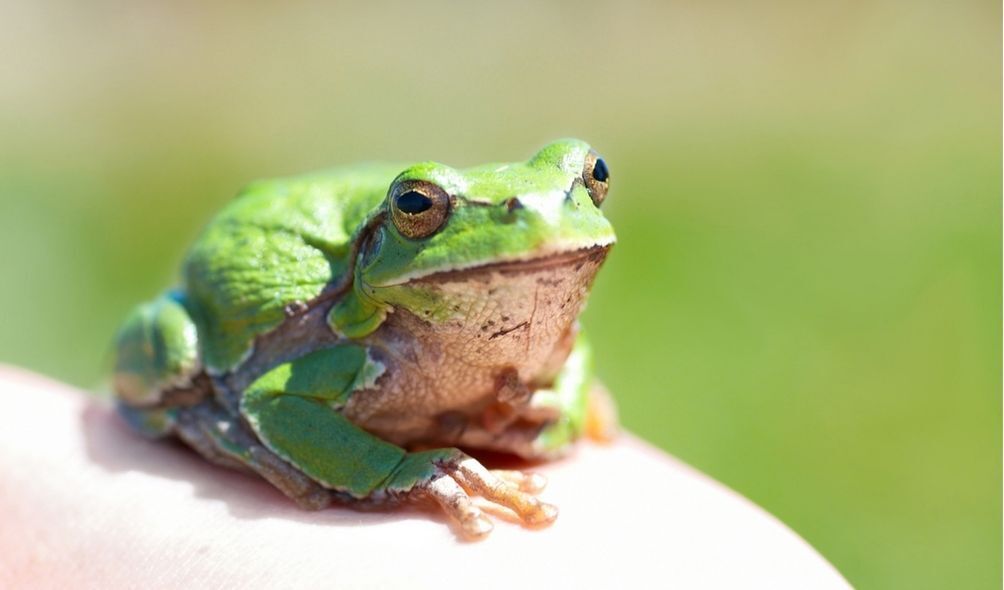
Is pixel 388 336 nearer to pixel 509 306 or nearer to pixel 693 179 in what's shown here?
pixel 509 306

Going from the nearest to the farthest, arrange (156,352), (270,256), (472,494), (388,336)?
(472,494) → (388,336) → (270,256) → (156,352)

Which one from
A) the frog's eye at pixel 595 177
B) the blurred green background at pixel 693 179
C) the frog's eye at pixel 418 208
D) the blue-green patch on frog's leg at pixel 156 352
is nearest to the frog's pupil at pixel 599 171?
the frog's eye at pixel 595 177

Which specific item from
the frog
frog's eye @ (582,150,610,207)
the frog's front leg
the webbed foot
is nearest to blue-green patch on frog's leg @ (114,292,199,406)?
the frog

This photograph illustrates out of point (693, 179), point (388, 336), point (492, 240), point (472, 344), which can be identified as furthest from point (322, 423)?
point (693, 179)

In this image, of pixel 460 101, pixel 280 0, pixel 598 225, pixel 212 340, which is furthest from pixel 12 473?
pixel 280 0

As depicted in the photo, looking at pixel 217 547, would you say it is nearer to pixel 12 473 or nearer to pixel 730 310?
pixel 12 473

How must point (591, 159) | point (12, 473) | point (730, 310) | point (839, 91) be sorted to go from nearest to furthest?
point (591, 159)
point (12, 473)
point (730, 310)
point (839, 91)
